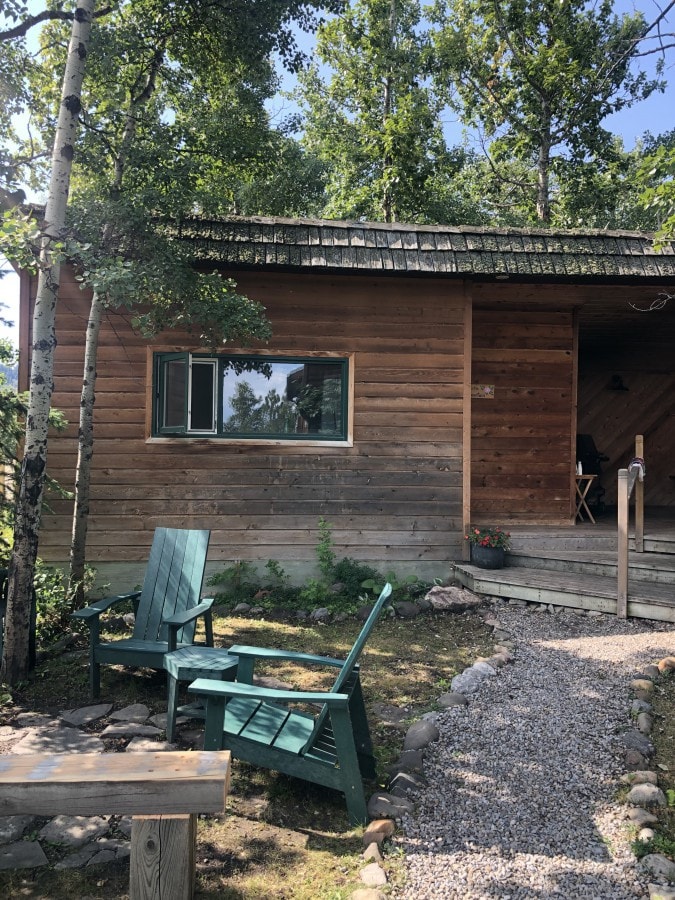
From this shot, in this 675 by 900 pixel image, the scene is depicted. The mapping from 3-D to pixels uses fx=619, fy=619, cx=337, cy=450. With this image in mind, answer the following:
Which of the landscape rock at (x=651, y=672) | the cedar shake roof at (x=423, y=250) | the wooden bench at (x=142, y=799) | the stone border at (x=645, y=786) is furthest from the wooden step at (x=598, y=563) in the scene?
the wooden bench at (x=142, y=799)

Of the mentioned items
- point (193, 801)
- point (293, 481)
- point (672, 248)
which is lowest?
point (193, 801)

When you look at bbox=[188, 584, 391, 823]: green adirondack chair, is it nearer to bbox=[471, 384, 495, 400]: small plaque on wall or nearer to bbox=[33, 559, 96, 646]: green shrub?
bbox=[33, 559, 96, 646]: green shrub

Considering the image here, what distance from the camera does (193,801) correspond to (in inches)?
81.5

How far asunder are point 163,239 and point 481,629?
4.74 metres

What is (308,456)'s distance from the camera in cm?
713

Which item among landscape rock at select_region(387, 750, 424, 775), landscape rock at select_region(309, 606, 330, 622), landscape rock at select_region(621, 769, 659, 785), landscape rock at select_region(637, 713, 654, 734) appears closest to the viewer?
landscape rock at select_region(621, 769, 659, 785)

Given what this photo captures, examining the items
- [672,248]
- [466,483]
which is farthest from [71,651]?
[672,248]

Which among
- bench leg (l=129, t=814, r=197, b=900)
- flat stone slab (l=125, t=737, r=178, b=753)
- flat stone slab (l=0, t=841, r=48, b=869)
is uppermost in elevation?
bench leg (l=129, t=814, r=197, b=900)

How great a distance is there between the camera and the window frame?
22.9 feet

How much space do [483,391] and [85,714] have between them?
6333mm

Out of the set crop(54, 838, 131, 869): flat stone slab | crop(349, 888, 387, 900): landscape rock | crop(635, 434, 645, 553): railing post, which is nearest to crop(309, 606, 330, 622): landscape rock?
crop(635, 434, 645, 553): railing post

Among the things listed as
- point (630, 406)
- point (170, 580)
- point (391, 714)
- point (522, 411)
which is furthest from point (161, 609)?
point (630, 406)

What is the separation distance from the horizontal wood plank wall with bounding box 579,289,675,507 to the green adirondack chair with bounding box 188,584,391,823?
9.07m

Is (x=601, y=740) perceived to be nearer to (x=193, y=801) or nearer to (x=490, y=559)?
(x=193, y=801)
